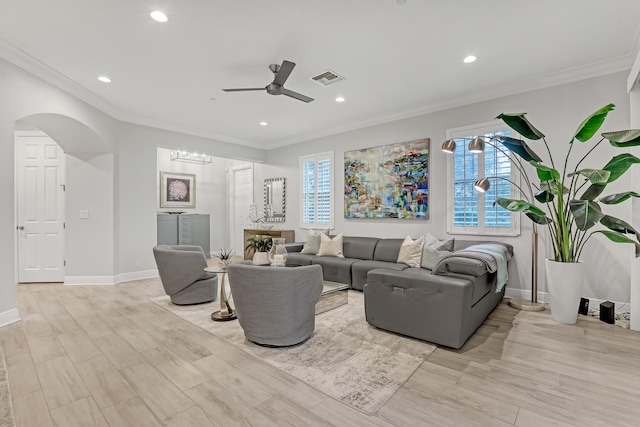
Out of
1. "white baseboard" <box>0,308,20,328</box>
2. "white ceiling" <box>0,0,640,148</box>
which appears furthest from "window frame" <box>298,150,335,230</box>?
"white baseboard" <box>0,308,20,328</box>

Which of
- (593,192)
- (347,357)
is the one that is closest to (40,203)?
(347,357)

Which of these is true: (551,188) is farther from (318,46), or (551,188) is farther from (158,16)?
(158,16)

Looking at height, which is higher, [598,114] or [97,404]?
[598,114]

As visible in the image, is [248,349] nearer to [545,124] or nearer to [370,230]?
[370,230]

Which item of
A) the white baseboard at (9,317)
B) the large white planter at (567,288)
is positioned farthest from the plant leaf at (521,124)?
the white baseboard at (9,317)

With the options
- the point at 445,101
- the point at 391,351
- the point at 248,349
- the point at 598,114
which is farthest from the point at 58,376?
the point at 445,101

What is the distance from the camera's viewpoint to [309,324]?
280 cm

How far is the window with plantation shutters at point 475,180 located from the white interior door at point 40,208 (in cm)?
661

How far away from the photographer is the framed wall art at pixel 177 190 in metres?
7.80

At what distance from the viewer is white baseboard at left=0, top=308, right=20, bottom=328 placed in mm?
3180

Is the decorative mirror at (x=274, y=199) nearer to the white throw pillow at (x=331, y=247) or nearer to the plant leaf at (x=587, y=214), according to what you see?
the white throw pillow at (x=331, y=247)

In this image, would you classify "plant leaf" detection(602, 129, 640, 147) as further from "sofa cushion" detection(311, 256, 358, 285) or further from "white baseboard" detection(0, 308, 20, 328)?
"white baseboard" detection(0, 308, 20, 328)

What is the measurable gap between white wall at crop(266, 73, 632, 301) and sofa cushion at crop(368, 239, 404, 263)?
1.08ft

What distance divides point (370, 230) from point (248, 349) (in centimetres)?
344
